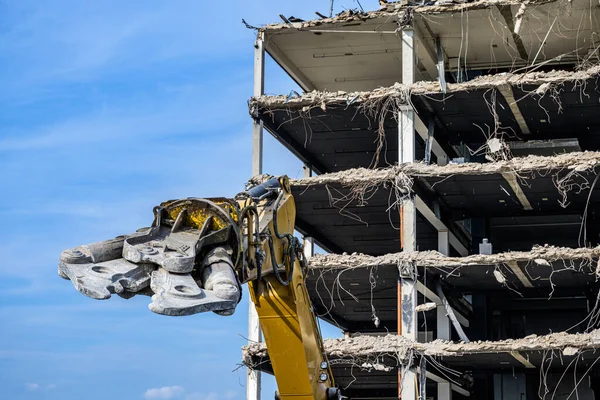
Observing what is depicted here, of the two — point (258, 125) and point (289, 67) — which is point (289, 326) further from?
point (289, 67)

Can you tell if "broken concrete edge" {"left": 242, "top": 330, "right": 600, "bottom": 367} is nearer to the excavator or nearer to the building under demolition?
the building under demolition

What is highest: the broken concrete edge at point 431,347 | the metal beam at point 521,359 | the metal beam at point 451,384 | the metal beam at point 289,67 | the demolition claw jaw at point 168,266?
the metal beam at point 289,67

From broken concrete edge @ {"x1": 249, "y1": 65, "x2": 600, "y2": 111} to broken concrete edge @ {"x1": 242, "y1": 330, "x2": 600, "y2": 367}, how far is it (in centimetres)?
578

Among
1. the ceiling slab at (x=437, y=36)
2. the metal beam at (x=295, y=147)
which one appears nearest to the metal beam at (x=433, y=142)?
the ceiling slab at (x=437, y=36)

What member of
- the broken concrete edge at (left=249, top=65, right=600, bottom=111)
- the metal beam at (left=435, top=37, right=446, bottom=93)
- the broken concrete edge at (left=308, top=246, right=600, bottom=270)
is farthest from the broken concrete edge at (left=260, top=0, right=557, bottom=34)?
the broken concrete edge at (left=308, top=246, right=600, bottom=270)

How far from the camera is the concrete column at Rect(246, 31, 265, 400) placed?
83.7ft

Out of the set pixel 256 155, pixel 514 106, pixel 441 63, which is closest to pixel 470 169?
pixel 514 106

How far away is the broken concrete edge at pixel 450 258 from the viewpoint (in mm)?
23297

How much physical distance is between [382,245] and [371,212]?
3.74 meters

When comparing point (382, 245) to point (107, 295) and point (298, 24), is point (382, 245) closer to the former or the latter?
point (298, 24)

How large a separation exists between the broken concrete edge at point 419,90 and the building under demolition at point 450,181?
0.04 metres

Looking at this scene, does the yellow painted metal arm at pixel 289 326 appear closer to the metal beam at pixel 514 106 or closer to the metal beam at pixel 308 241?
the metal beam at pixel 514 106

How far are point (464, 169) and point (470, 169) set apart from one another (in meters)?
0.14

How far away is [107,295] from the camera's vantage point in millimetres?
8906
